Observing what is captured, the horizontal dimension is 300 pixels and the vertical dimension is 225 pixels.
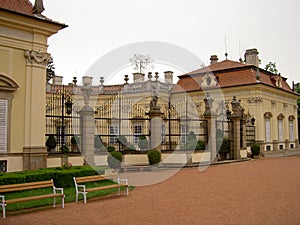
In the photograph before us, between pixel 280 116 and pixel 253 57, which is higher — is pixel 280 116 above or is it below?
below

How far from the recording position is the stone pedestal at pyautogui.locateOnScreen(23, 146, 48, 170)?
12.7 m

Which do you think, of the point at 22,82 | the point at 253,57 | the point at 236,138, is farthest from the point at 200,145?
the point at 253,57

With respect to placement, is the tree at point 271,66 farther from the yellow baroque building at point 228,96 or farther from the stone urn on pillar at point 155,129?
the stone urn on pillar at point 155,129

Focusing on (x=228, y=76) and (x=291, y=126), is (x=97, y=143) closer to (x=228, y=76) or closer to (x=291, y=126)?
(x=228, y=76)

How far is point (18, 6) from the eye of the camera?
1328 centimetres

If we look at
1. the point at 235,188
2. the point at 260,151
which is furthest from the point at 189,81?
the point at 235,188

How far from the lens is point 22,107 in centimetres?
1286

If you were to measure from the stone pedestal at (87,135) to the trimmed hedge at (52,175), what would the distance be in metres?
3.06

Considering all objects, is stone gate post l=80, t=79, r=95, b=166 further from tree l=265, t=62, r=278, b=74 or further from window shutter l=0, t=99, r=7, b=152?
tree l=265, t=62, r=278, b=74

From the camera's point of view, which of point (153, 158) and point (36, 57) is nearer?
point (36, 57)

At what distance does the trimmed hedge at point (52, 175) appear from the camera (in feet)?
31.6

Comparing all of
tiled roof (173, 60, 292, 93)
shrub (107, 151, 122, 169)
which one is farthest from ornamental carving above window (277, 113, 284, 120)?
shrub (107, 151, 122, 169)

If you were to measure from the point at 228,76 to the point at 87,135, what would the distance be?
1883 cm

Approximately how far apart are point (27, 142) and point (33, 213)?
5647 millimetres
